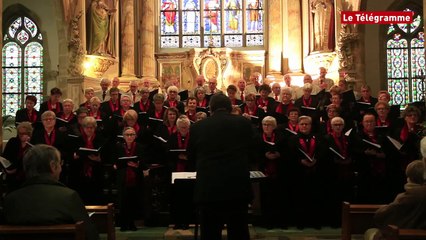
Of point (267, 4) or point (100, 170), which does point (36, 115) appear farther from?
point (267, 4)

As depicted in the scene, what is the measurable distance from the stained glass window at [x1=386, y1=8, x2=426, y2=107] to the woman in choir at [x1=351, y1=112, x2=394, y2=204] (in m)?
9.99

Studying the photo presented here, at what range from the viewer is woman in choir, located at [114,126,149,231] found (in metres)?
8.55

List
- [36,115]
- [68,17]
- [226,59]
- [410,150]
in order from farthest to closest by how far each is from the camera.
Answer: [226,59] → [68,17] → [36,115] → [410,150]

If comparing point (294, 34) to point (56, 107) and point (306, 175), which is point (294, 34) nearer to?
point (56, 107)

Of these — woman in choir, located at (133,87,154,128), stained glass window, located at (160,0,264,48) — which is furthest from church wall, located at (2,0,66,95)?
woman in choir, located at (133,87,154,128)

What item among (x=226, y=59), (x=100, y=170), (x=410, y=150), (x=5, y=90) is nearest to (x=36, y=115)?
(x=100, y=170)

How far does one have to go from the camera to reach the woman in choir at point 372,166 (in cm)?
863

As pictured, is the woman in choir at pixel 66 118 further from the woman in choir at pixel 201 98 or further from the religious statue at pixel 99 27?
the religious statue at pixel 99 27

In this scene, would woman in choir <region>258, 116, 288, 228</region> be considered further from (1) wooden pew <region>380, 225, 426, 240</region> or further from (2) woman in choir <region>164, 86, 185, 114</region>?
(1) wooden pew <region>380, 225, 426, 240</region>

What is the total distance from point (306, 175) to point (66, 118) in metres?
3.66

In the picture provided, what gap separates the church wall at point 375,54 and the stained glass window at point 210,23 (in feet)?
9.48

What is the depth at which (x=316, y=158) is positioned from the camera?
872 cm

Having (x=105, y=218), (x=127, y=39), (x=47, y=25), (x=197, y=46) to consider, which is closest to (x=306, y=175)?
(x=105, y=218)

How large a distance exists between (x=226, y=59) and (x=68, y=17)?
4.02 m
